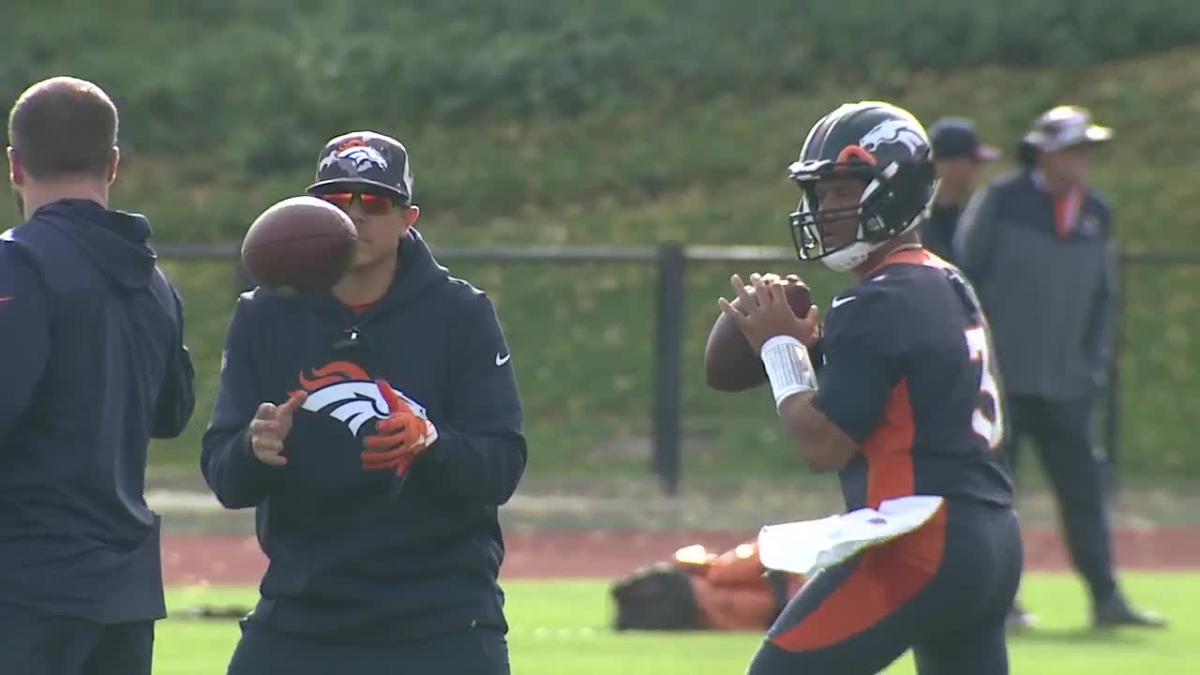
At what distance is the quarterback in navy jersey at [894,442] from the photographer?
5512 millimetres

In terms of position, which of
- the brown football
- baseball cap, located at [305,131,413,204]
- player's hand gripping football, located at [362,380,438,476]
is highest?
baseball cap, located at [305,131,413,204]

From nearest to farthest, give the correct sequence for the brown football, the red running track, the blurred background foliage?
the brown football < the red running track < the blurred background foliage

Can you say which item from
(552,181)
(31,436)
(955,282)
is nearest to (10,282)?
(31,436)

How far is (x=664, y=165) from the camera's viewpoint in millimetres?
24844

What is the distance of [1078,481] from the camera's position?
1083cm

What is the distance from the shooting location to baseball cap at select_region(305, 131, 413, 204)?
208 inches

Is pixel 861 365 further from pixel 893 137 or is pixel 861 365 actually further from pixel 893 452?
pixel 893 137

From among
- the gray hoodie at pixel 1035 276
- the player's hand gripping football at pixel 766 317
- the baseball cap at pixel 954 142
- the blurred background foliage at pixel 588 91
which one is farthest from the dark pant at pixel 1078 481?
the blurred background foliage at pixel 588 91

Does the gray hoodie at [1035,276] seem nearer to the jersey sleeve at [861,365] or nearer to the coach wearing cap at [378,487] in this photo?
the jersey sleeve at [861,365]

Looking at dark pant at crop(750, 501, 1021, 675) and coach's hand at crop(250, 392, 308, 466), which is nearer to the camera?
coach's hand at crop(250, 392, 308, 466)

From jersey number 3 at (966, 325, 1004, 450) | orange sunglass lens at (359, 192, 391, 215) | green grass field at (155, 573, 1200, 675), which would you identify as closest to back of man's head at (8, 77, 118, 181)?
orange sunglass lens at (359, 192, 391, 215)

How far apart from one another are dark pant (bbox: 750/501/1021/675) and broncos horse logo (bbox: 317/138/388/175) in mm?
1415

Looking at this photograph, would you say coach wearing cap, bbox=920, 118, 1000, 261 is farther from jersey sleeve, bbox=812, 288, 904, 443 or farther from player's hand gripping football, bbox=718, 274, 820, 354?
jersey sleeve, bbox=812, 288, 904, 443

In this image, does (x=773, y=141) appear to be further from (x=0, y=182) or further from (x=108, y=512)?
(x=108, y=512)
